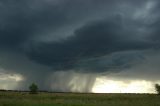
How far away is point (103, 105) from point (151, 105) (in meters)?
7.49

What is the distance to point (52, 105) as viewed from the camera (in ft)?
159

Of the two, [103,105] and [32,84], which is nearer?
[103,105]

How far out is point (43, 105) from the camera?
48.2 meters

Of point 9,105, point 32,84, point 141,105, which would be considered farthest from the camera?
point 32,84

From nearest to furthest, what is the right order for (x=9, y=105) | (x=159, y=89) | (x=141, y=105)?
1. (x=9, y=105)
2. (x=141, y=105)
3. (x=159, y=89)

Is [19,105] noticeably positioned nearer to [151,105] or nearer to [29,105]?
[29,105]

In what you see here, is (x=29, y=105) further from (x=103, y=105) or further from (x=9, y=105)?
(x=103, y=105)

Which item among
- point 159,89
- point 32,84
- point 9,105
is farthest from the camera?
point 32,84

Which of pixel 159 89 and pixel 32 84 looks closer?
pixel 159 89

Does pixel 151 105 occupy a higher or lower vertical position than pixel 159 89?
lower

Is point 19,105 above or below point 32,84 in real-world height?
below

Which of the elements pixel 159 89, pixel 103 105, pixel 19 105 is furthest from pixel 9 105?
pixel 159 89

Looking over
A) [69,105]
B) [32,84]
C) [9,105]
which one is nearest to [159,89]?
[32,84]

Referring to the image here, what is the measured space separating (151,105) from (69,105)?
41.5 ft
